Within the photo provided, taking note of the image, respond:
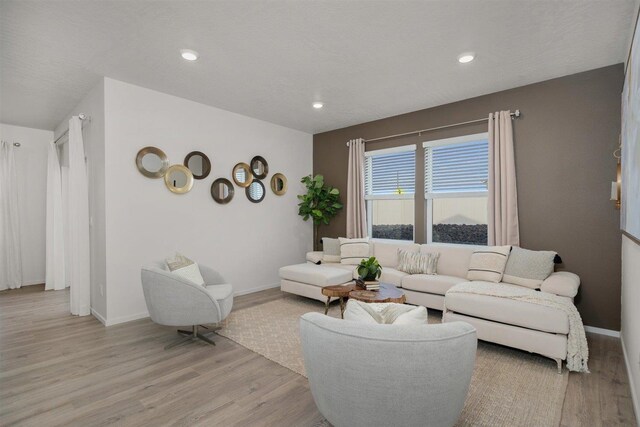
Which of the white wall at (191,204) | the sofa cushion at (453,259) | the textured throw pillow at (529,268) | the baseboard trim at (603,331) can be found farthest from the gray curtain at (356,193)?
the baseboard trim at (603,331)

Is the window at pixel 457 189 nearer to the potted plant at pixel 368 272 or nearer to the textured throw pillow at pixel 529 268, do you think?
the textured throw pillow at pixel 529 268

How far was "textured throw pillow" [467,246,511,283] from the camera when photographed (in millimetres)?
3482

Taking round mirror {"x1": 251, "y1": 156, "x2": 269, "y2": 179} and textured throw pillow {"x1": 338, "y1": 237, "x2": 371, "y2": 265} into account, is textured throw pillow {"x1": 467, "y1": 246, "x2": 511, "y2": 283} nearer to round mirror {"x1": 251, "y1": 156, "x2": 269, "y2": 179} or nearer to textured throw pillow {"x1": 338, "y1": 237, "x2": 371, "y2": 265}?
textured throw pillow {"x1": 338, "y1": 237, "x2": 371, "y2": 265}

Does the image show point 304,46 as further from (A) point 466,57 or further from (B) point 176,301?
(B) point 176,301

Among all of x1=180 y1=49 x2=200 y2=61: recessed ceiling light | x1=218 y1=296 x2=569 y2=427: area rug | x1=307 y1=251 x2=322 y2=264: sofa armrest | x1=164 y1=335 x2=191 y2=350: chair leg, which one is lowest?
x1=218 y1=296 x2=569 y2=427: area rug

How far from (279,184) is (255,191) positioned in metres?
0.57

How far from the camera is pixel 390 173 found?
522 cm

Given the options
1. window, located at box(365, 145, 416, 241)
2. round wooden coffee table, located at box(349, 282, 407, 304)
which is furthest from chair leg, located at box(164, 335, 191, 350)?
window, located at box(365, 145, 416, 241)

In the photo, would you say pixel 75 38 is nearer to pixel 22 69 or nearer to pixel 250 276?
pixel 22 69

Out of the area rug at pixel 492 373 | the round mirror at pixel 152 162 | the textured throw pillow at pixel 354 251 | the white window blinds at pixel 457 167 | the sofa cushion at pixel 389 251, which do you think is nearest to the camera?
the area rug at pixel 492 373

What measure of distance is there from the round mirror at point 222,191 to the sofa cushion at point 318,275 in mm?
1419

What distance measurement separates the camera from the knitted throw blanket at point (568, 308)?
2479mm

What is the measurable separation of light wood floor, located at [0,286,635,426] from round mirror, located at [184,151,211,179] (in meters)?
2.14

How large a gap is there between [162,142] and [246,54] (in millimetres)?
1800
